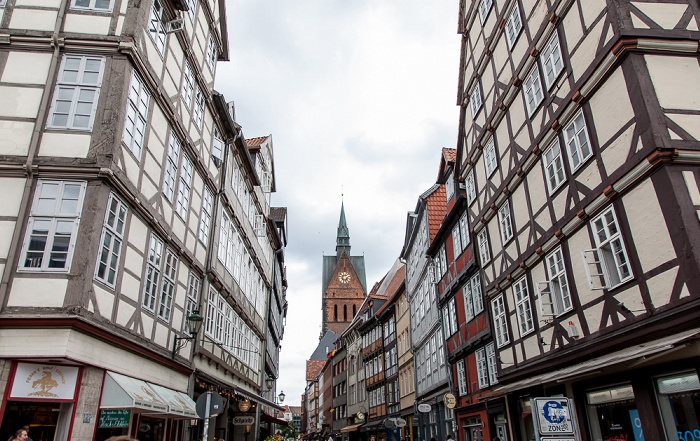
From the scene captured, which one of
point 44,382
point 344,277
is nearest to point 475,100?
point 44,382

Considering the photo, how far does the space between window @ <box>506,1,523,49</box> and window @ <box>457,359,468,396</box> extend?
12160 millimetres

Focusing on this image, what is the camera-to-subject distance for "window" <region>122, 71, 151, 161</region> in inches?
406

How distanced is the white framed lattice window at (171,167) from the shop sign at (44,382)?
16.2 feet

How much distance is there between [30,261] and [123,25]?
5.07m

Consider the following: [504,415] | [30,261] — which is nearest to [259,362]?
[504,415]

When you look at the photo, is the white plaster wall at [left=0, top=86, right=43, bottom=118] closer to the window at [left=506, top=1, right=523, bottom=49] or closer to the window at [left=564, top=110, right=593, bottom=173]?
the window at [left=564, top=110, right=593, bottom=173]

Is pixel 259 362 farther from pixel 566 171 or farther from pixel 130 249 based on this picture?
pixel 566 171

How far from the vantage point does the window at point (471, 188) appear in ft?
61.1

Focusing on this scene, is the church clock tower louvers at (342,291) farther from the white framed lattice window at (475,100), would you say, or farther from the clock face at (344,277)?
the white framed lattice window at (475,100)

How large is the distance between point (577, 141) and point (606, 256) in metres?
2.57

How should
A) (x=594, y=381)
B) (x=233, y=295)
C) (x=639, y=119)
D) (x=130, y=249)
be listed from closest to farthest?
(x=639, y=119) → (x=130, y=249) → (x=594, y=381) → (x=233, y=295)

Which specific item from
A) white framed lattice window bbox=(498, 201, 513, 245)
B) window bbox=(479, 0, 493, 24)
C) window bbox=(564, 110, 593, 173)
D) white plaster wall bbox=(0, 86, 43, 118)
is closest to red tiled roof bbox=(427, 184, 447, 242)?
white framed lattice window bbox=(498, 201, 513, 245)

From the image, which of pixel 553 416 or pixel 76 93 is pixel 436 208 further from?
pixel 553 416

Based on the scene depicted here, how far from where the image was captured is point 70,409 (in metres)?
8.38
